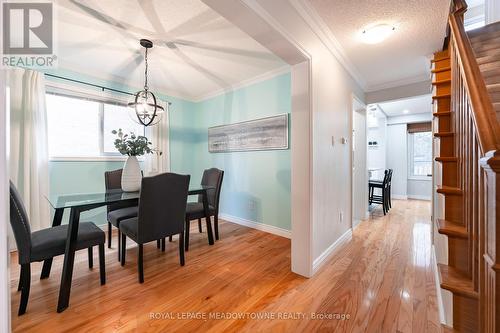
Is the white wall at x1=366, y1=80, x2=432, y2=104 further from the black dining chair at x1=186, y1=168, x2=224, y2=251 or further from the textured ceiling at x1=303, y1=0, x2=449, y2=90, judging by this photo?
the black dining chair at x1=186, y1=168, x2=224, y2=251

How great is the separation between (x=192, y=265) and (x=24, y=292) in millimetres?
1234

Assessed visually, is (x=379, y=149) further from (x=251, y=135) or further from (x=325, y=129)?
(x=325, y=129)

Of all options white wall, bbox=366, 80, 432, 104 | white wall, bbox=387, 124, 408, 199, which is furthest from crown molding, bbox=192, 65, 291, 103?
white wall, bbox=387, 124, 408, 199

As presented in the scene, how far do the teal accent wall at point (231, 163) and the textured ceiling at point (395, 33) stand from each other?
100 centimetres

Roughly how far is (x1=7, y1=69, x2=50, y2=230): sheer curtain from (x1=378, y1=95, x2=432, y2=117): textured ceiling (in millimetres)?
5931

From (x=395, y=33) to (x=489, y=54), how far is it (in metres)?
0.91

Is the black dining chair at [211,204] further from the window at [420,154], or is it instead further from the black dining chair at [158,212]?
the window at [420,154]

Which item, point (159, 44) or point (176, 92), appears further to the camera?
point (176, 92)

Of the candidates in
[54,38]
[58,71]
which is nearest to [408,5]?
[54,38]

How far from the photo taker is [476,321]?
1022mm

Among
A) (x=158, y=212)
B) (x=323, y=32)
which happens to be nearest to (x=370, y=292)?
(x=158, y=212)

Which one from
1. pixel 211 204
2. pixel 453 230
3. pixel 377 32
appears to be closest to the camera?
pixel 453 230

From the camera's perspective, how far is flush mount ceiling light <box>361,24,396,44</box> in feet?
6.29

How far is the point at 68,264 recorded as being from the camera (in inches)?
61.2
